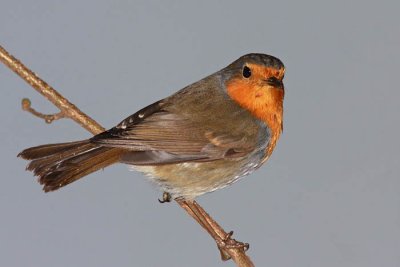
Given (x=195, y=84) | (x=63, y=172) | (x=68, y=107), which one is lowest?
(x=63, y=172)

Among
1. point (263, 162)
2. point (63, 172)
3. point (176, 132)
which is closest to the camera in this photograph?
point (63, 172)

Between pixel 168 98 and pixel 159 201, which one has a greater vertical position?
pixel 168 98

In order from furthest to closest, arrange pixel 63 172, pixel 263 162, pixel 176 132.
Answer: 1. pixel 263 162
2. pixel 176 132
3. pixel 63 172

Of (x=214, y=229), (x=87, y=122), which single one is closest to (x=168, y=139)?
(x=87, y=122)

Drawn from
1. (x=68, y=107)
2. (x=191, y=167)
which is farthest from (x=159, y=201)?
(x=68, y=107)

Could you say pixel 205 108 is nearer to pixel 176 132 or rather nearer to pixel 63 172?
pixel 176 132

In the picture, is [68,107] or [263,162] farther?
[263,162]

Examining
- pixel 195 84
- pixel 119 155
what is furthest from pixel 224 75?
pixel 119 155
